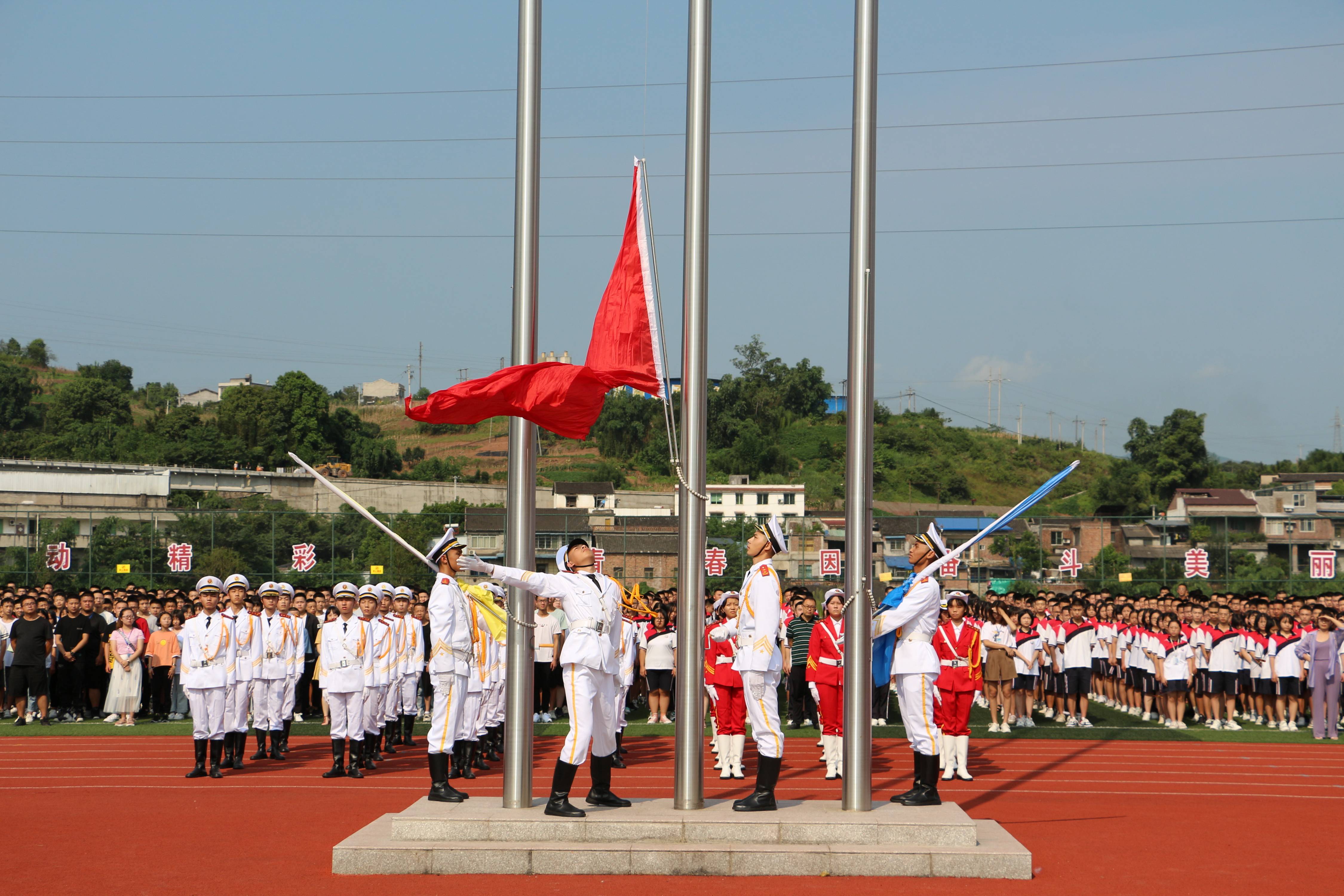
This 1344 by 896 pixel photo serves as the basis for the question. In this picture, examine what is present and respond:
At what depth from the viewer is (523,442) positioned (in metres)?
8.51

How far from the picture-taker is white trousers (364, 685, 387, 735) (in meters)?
12.2

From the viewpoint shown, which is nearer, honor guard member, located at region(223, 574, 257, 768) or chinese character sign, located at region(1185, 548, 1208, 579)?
honor guard member, located at region(223, 574, 257, 768)

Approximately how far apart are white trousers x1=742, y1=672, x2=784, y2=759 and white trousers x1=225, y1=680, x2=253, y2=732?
20.4 feet

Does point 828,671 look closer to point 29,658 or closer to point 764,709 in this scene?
point 764,709

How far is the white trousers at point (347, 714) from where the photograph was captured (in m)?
12.1

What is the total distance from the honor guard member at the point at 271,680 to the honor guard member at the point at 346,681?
3.77 feet

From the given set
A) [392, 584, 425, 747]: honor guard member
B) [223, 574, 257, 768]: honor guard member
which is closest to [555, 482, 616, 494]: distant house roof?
[392, 584, 425, 747]: honor guard member

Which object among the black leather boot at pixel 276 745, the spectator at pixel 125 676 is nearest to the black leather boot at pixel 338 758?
the black leather boot at pixel 276 745

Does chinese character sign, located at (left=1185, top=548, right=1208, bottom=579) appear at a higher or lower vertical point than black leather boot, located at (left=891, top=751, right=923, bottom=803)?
higher

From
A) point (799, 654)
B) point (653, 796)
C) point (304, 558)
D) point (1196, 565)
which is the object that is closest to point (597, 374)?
point (653, 796)

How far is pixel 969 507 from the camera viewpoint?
275 ft

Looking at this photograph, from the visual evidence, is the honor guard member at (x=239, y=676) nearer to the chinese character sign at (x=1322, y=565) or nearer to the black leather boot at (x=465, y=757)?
the black leather boot at (x=465, y=757)

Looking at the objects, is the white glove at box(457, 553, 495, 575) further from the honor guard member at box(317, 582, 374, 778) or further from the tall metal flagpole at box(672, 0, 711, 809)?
the honor guard member at box(317, 582, 374, 778)

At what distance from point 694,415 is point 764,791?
2630 mm
